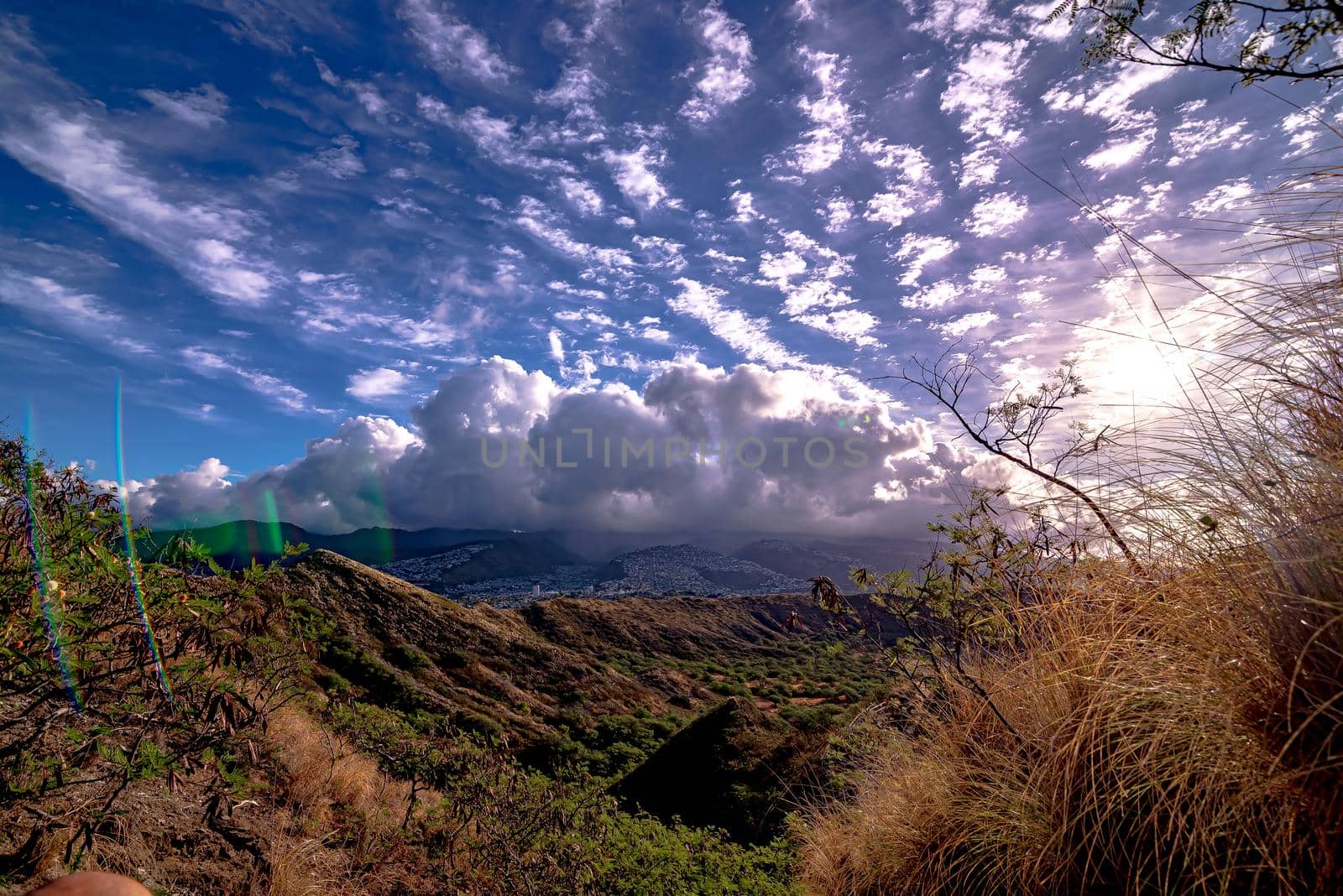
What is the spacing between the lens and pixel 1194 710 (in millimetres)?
2018

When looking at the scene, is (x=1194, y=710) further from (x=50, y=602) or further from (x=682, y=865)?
(x=682, y=865)

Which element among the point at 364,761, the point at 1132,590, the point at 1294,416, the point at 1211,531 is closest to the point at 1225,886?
the point at 1211,531

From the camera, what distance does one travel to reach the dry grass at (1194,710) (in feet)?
5.75

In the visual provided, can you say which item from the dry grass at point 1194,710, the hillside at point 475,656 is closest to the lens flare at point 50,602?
the dry grass at point 1194,710

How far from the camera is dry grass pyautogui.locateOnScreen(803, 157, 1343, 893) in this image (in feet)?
5.75

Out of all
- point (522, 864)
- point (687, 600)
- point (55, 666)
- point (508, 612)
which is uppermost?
point (55, 666)

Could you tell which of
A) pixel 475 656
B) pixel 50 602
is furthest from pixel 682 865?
pixel 475 656

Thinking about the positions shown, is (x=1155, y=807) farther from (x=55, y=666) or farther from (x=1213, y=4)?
(x=55, y=666)

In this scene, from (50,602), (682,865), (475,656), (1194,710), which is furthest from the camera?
(475,656)

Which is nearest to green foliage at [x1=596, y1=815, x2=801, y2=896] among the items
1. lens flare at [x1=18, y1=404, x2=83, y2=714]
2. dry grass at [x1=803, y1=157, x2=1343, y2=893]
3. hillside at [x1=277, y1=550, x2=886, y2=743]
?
dry grass at [x1=803, y1=157, x2=1343, y2=893]

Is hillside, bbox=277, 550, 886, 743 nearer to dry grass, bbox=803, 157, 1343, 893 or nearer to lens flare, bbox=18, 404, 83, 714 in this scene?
lens flare, bbox=18, 404, 83, 714

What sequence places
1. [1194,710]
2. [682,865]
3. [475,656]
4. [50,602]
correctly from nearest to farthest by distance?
1. [1194,710]
2. [50,602]
3. [682,865]
4. [475,656]

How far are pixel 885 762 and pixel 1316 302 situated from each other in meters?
3.66

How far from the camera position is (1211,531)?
226 centimetres
